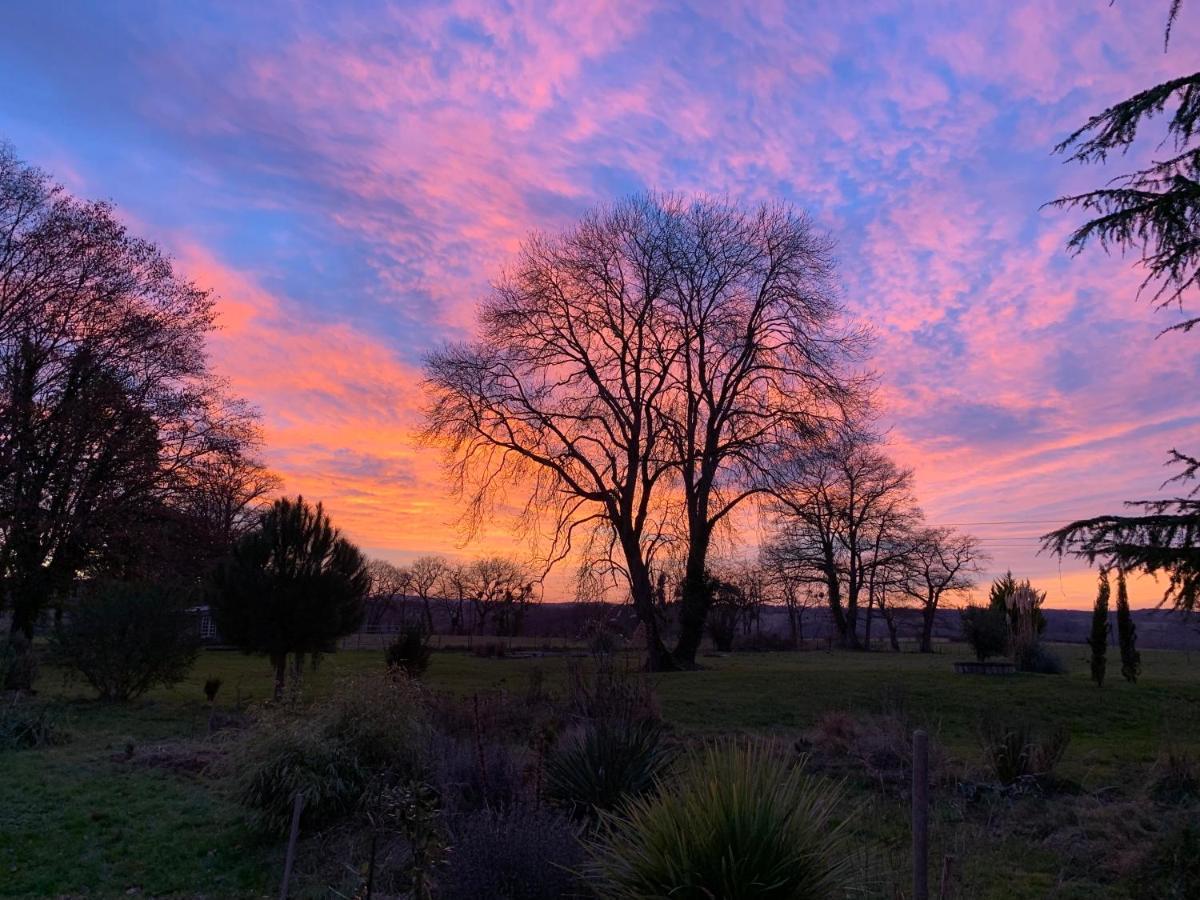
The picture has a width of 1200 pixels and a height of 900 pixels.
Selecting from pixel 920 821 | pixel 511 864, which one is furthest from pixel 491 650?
pixel 920 821

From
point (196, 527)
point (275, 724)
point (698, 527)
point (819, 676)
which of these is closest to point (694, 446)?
point (698, 527)

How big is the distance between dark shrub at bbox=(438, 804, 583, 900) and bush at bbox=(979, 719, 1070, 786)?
21.2 feet

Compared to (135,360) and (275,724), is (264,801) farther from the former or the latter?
(135,360)

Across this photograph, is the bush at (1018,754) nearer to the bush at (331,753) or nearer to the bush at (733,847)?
the bush at (331,753)

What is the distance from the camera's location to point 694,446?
105ft

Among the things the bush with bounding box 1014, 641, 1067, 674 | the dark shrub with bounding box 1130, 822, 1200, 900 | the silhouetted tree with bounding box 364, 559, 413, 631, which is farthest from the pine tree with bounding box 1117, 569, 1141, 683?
the silhouetted tree with bounding box 364, 559, 413, 631

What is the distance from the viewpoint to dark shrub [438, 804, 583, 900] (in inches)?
219

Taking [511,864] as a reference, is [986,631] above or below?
above

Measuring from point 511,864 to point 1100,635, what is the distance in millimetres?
24379

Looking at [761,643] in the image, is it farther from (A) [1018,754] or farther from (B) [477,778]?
(B) [477,778]

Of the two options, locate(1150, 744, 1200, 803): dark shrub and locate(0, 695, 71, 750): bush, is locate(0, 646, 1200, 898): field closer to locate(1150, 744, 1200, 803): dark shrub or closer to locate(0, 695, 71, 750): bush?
locate(1150, 744, 1200, 803): dark shrub

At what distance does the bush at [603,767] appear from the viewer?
7402 mm

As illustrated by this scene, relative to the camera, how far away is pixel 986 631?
32.2 meters

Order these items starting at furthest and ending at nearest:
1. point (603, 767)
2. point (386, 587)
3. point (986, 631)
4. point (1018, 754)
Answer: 1. point (386, 587)
2. point (986, 631)
3. point (1018, 754)
4. point (603, 767)
